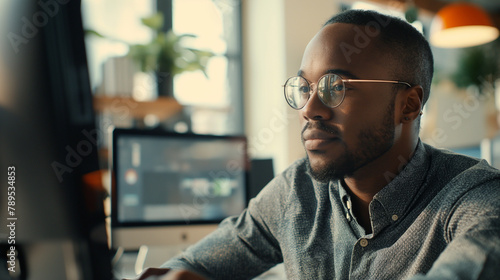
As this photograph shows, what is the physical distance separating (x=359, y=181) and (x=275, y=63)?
2507 mm

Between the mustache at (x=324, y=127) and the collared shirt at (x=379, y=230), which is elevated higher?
the mustache at (x=324, y=127)

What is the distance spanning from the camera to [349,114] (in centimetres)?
93

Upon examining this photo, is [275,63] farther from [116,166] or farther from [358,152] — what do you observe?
[358,152]

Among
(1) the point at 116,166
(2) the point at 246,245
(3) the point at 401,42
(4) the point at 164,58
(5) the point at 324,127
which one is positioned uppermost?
(4) the point at 164,58

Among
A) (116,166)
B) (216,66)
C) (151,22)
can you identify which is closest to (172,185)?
(116,166)

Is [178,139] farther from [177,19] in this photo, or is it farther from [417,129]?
[177,19]

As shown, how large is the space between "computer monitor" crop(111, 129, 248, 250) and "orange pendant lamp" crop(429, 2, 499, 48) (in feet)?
7.03

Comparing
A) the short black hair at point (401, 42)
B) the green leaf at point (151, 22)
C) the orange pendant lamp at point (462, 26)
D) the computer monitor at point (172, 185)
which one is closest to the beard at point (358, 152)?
the short black hair at point (401, 42)

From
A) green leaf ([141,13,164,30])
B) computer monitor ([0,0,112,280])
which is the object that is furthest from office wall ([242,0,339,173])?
computer monitor ([0,0,112,280])

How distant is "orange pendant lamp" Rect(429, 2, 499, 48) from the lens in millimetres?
3033

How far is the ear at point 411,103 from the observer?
3.22ft

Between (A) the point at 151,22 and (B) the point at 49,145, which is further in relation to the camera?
(A) the point at 151,22

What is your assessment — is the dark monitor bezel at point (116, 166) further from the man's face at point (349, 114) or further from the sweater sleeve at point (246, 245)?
the man's face at point (349, 114)

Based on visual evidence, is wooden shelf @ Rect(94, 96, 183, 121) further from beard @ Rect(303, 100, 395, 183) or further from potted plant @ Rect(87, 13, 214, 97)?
beard @ Rect(303, 100, 395, 183)
